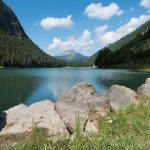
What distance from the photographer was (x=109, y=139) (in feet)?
45.4

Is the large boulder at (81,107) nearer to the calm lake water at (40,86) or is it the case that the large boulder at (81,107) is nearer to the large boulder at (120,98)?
the large boulder at (120,98)

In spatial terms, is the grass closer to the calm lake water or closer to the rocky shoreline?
the rocky shoreline

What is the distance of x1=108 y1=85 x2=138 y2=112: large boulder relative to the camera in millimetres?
23612

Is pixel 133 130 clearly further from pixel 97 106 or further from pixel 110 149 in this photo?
pixel 97 106

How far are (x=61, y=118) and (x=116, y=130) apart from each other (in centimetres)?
479

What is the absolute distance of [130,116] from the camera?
1973cm

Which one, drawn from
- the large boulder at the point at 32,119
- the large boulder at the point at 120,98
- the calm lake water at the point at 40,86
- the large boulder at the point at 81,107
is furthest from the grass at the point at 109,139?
the calm lake water at the point at 40,86

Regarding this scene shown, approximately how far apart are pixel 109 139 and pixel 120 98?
10885 millimetres

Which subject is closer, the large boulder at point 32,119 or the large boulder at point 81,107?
the large boulder at point 32,119

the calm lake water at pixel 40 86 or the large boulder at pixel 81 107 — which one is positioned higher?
the large boulder at pixel 81 107

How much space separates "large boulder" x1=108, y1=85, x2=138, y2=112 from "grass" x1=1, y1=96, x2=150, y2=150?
413 centimetres

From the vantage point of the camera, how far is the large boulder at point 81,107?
64.3ft

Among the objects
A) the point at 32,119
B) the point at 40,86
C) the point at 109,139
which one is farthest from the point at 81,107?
the point at 40,86

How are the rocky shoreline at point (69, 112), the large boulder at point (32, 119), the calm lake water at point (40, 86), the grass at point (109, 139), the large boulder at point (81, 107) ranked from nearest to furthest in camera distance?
the grass at point (109, 139), the large boulder at point (32, 119), the rocky shoreline at point (69, 112), the large boulder at point (81, 107), the calm lake water at point (40, 86)
